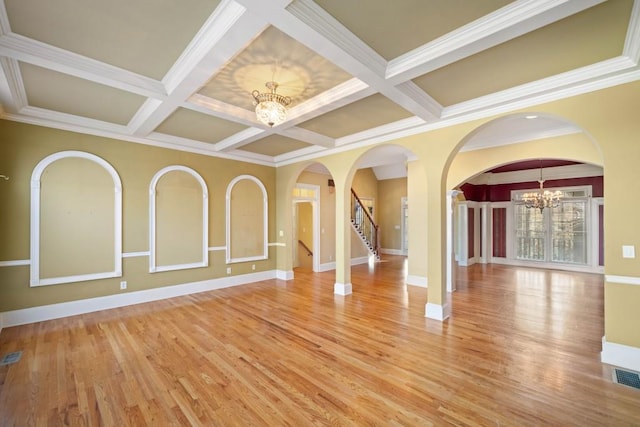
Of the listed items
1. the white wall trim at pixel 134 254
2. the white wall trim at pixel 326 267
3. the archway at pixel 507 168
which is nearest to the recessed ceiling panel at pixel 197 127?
the white wall trim at pixel 134 254

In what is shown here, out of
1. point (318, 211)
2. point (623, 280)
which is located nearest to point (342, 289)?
point (318, 211)

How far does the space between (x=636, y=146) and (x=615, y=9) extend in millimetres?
1463

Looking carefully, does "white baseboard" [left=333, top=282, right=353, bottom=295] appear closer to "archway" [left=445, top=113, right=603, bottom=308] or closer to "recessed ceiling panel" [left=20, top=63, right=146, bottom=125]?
"archway" [left=445, top=113, right=603, bottom=308]

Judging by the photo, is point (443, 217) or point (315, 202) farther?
point (315, 202)

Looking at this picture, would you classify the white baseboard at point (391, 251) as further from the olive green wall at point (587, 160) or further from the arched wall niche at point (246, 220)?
the arched wall niche at point (246, 220)

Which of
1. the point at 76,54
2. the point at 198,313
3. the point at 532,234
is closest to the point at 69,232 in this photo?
the point at 198,313

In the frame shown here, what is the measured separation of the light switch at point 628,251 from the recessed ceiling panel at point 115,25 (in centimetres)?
445

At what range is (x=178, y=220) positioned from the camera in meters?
5.31

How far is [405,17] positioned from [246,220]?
5336mm

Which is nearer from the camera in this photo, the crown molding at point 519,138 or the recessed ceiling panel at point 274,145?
the crown molding at point 519,138

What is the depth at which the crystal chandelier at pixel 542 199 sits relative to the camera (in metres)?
7.88

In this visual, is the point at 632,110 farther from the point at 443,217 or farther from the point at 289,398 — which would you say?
the point at 289,398

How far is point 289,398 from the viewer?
7.38ft

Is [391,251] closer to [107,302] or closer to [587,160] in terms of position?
[587,160]
